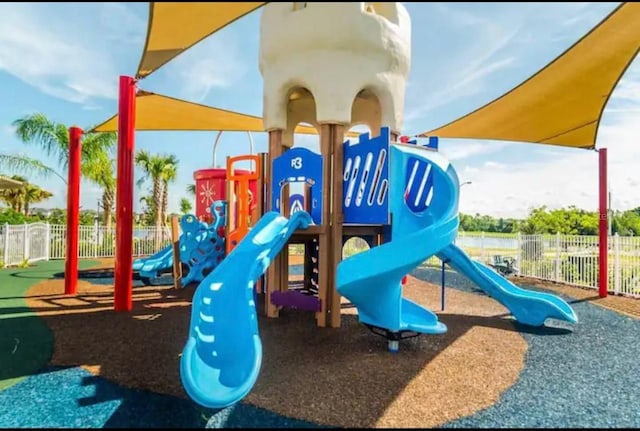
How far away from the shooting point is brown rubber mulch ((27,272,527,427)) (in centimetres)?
329

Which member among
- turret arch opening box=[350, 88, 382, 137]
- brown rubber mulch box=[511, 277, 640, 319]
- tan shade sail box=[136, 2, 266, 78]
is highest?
turret arch opening box=[350, 88, 382, 137]

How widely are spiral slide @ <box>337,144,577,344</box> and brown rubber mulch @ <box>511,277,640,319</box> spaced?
2580 millimetres

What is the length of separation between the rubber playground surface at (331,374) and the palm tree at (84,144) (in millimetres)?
17650

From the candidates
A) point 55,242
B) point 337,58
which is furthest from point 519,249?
point 55,242

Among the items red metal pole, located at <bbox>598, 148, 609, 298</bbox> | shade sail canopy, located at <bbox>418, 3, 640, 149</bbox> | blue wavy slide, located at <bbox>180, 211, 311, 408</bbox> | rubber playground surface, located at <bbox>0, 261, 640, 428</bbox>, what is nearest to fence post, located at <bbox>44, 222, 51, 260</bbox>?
rubber playground surface, located at <bbox>0, 261, 640, 428</bbox>

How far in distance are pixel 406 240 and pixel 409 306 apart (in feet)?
7.39

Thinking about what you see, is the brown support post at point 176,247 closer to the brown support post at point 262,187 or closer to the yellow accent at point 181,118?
the yellow accent at point 181,118

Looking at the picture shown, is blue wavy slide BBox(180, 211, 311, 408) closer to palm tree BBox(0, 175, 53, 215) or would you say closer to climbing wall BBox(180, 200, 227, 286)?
climbing wall BBox(180, 200, 227, 286)

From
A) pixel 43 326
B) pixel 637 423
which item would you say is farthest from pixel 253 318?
pixel 43 326

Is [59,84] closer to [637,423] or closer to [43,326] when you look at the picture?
[43,326]

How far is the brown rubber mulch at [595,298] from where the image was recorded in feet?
26.2

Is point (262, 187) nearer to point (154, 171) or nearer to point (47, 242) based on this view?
point (47, 242)

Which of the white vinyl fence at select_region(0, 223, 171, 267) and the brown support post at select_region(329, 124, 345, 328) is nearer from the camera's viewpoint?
the brown support post at select_region(329, 124, 345, 328)

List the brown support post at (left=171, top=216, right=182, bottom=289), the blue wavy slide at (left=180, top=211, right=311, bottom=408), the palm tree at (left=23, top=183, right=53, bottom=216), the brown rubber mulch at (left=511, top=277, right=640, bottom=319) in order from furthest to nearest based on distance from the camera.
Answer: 1. the palm tree at (left=23, top=183, right=53, bottom=216)
2. the brown support post at (left=171, top=216, right=182, bottom=289)
3. the brown rubber mulch at (left=511, top=277, right=640, bottom=319)
4. the blue wavy slide at (left=180, top=211, right=311, bottom=408)
